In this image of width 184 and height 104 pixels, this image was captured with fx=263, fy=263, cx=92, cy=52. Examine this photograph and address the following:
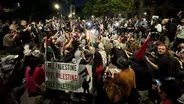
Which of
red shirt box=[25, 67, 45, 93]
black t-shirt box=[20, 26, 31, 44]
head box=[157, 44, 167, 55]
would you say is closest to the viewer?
head box=[157, 44, 167, 55]

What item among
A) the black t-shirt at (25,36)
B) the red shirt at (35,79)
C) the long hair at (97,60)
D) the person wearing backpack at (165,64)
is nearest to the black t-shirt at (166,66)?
the person wearing backpack at (165,64)

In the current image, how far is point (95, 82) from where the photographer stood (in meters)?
6.96

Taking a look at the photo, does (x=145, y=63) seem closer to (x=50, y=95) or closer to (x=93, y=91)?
(x=93, y=91)

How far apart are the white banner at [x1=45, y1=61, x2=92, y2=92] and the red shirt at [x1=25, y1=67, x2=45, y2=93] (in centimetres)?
40

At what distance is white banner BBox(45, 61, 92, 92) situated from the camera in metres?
6.49

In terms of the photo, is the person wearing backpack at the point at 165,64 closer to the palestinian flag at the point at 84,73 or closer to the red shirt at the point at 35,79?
the palestinian flag at the point at 84,73

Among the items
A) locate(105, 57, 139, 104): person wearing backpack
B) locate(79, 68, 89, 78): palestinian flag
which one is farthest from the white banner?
locate(105, 57, 139, 104): person wearing backpack

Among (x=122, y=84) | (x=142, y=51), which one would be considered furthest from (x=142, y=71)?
(x=122, y=84)

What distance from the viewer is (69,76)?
6.62m

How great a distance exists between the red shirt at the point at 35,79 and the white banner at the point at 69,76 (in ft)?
1.30

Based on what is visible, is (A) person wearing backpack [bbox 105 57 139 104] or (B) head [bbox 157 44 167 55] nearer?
(A) person wearing backpack [bbox 105 57 139 104]

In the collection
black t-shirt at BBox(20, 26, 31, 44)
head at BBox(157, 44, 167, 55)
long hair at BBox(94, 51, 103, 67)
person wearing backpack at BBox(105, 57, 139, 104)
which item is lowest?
person wearing backpack at BBox(105, 57, 139, 104)

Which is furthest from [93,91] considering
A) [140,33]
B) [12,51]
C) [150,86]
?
[140,33]

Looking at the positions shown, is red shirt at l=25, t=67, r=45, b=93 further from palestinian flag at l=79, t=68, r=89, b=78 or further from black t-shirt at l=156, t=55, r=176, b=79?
black t-shirt at l=156, t=55, r=176, b=79
